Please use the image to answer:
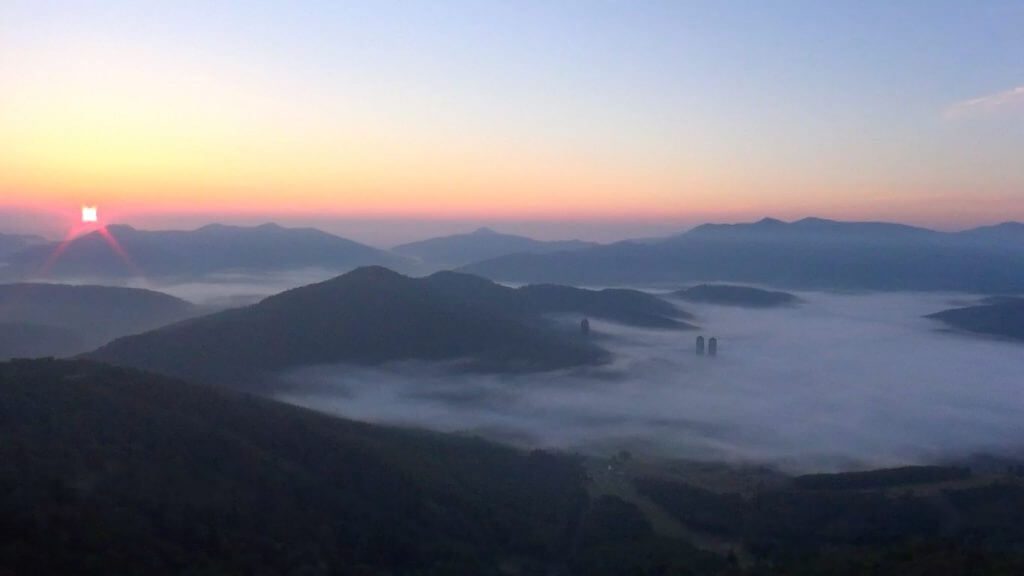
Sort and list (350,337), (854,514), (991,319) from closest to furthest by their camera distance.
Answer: (854,514)
(350,337)
(991,319)

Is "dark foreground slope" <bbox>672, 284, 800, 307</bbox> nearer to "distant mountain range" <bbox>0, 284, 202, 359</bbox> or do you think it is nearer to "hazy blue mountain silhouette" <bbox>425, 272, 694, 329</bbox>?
"hazy blue mountain silhouette" <bbox>425, 272, 694, 329</bbox>

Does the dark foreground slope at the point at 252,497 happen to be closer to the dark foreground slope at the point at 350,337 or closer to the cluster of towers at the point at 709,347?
the dark foreground slope at the point at 350,337

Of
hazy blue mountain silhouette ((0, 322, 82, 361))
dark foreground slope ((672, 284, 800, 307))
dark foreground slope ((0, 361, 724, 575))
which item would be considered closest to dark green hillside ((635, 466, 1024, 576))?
dark foreground slope ((0, 361, 724, 575))

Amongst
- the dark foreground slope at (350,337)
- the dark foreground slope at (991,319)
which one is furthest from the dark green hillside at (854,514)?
the dark foreground slope at (991,319)

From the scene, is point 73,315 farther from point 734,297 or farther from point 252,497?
point 734,297

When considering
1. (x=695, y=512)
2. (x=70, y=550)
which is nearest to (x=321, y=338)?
(x=695, y=512)

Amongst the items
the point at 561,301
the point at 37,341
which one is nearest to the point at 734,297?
the point at 561,301
